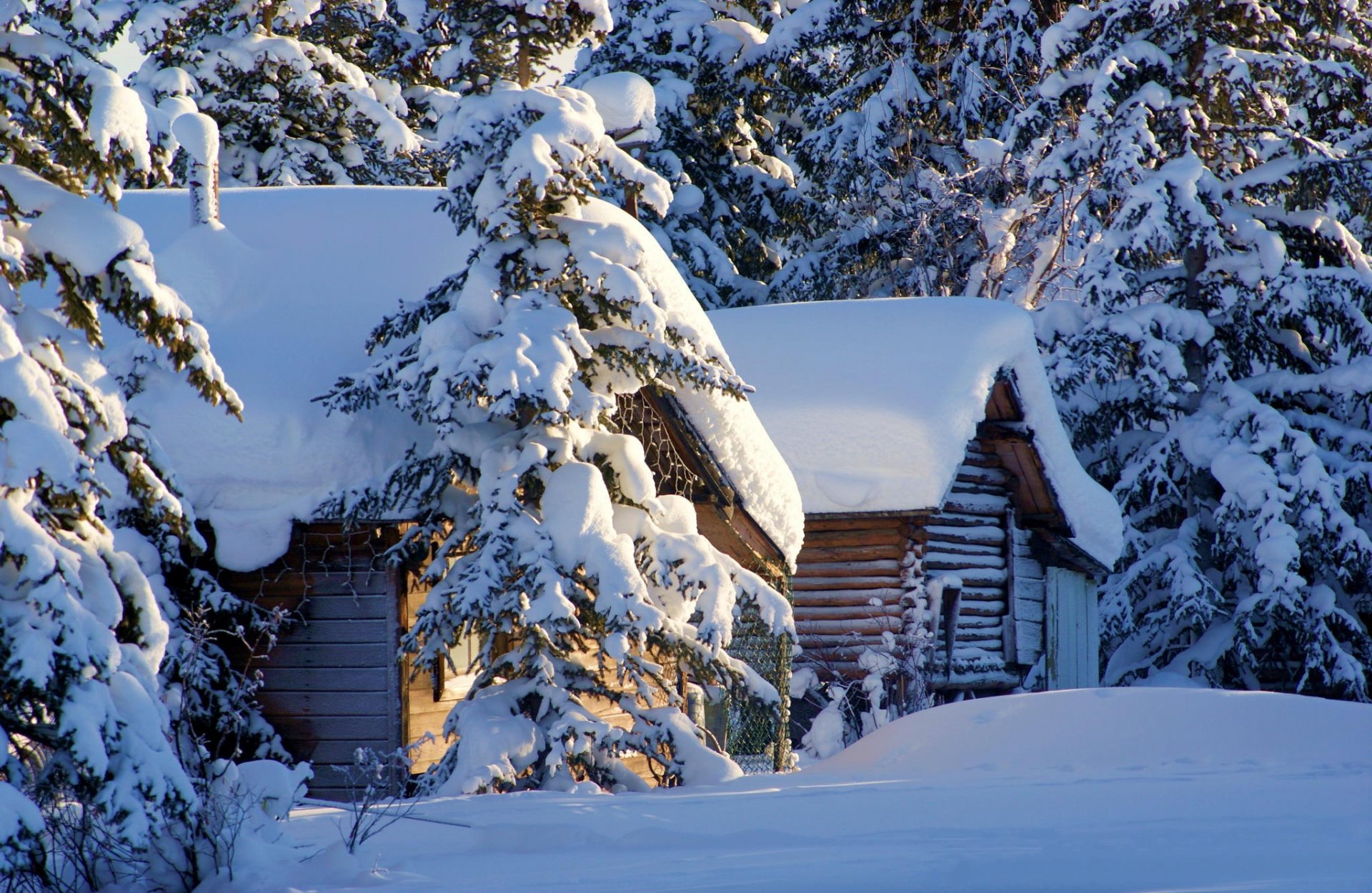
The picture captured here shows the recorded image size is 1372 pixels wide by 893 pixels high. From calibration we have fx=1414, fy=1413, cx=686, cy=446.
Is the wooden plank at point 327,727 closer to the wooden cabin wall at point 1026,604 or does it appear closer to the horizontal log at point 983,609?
the horizontal log at point 983,609

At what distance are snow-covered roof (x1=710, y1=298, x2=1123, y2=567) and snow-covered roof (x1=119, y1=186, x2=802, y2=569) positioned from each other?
4.44 meters

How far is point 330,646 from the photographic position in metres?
11.2

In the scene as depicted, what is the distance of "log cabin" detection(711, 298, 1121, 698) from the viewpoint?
17656mm

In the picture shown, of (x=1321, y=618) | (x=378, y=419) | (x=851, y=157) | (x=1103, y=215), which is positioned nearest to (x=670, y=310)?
(x=378, y=419)

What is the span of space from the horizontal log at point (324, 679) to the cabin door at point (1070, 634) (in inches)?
475

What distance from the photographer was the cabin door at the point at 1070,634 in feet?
67.8

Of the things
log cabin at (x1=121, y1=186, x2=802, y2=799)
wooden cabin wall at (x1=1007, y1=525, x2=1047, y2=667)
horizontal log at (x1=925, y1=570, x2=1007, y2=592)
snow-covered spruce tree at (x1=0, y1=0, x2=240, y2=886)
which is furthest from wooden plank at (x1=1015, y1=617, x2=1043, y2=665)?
snow-covered spruce tree at (x1=0, y1=0, x2=240, y2=886)

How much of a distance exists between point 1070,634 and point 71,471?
58.1 feet

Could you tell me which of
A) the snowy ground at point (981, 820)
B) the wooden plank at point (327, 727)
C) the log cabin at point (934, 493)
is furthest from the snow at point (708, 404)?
the log cabin at point (934, 493)

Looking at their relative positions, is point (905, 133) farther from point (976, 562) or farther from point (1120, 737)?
point (1120, 737)

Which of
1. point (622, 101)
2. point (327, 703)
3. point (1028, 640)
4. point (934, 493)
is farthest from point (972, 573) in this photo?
point (327, 703)

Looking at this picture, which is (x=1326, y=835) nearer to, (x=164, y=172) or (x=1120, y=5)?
(x=164, y=172)

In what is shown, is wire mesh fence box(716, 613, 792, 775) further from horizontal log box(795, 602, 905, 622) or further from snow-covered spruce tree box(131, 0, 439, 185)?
snow-covered spruce tree box(131, 0, 439, 185)

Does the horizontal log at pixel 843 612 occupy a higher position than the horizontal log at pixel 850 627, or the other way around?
the horizontal log at pixel 843 612
